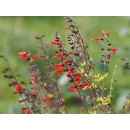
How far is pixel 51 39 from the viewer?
4438 mm

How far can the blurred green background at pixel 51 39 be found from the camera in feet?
11.8

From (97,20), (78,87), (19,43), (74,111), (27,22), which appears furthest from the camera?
(27,22)

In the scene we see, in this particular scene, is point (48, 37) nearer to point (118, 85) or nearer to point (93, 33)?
point (93, 33)

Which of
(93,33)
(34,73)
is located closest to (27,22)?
(93,33)

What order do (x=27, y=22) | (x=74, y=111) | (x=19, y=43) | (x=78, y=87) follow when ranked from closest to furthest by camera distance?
(x=78, y=87), (x=74, y=111), (x=19, y=43), (x=27, y=22)

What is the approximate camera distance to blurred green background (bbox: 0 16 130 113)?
142 inches

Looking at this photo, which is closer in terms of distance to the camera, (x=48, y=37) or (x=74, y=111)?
(x=74, y=111)

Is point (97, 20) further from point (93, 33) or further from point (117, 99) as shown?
point (117, 99)

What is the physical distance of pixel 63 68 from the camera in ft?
7.07

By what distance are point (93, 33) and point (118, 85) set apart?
94 cm
